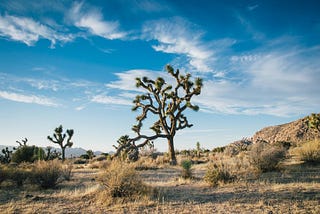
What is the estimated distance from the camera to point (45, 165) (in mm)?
9688

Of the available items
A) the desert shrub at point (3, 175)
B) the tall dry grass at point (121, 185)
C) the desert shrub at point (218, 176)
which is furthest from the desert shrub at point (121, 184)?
the desert shrub at point (3, 175)

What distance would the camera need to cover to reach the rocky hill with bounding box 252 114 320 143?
5214cm

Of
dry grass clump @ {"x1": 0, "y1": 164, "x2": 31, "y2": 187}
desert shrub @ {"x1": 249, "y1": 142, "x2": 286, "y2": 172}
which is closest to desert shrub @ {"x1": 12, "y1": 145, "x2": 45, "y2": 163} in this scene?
dry grass clump @ {"x1": 0, "y1": 164, "x2": 31, "y2": 187}

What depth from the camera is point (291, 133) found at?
58.8 meters

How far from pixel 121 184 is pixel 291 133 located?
198 feet

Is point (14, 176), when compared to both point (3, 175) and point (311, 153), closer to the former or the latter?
point (3, 175)

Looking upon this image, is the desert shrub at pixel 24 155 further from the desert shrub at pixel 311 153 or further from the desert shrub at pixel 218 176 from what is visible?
the desert shrub at pixel 311 153

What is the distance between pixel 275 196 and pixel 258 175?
344 cm

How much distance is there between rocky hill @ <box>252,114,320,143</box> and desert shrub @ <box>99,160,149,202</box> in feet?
136

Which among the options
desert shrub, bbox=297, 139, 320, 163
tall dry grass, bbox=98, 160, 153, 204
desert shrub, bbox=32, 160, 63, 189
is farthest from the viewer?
desert shrub, bbox=297, 139, 320, 163

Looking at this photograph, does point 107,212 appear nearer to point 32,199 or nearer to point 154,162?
point 32,199

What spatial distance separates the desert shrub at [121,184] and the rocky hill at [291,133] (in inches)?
1630

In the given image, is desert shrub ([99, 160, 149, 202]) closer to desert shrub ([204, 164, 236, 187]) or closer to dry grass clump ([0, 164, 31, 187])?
desert shrub ([204, 164, 236, 187])

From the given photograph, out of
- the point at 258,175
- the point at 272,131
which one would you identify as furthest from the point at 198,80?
the point at 272,131
